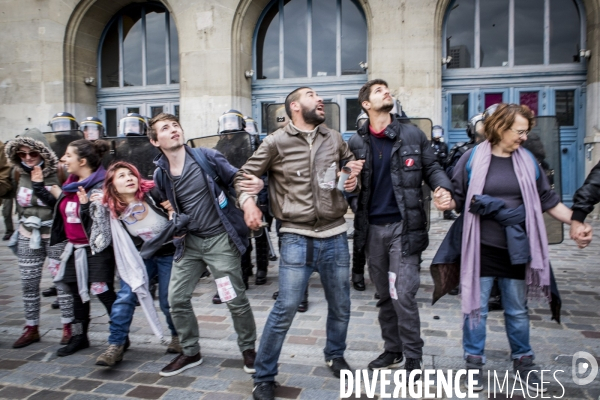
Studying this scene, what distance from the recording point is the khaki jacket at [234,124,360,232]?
125 inches

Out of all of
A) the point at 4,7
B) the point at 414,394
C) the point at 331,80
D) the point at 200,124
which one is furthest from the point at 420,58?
the point at 4,7

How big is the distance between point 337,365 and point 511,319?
3.98 ft

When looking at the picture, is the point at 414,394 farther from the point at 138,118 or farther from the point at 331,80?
the point at 331,80

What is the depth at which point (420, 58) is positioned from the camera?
35.3 ft

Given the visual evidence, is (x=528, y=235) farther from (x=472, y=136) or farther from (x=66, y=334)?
(x=66, y=334)

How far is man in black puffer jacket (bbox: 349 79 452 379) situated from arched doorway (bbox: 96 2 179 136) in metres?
10.6

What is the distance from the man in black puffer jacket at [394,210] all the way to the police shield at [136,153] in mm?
3500

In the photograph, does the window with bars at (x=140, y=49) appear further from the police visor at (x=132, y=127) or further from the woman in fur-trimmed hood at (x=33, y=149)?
the woman in fur-trimmed hood at (x=33, y=149)

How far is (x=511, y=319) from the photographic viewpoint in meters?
3.26

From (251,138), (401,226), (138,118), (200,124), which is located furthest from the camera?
(200,124)

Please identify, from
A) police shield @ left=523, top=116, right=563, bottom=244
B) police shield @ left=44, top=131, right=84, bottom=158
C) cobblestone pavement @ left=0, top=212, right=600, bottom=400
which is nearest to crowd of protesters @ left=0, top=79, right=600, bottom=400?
cobblestone pavement @ left=0, top=212, right=600, bottom=400

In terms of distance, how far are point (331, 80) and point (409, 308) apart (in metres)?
A: 9.47

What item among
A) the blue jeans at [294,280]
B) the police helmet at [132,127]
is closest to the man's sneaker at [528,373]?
the blue jeans at [294,280]

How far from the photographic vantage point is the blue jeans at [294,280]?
10.3 ft
